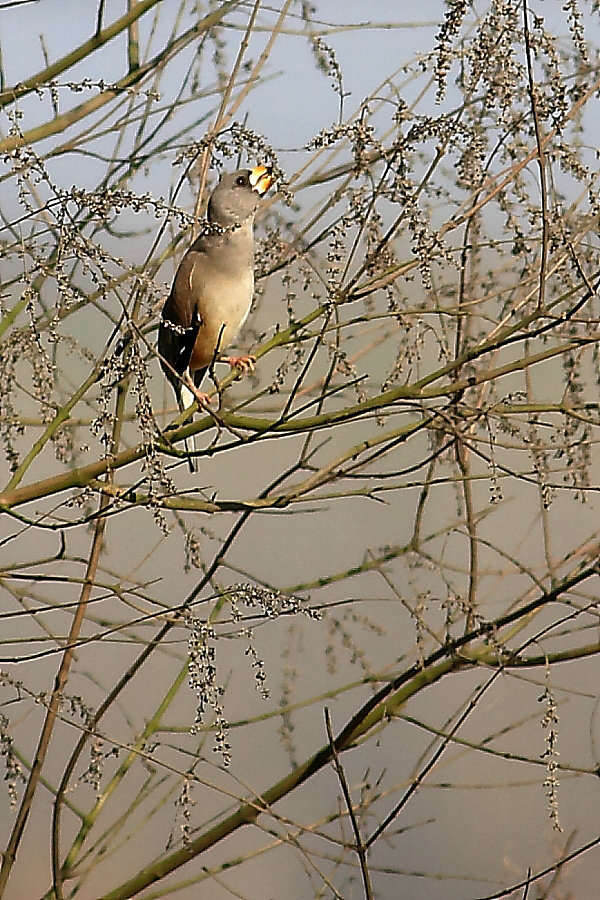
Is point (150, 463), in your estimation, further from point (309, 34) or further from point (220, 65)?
point (220, 65)

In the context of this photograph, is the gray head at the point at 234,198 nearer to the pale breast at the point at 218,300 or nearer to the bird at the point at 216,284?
the bird at the point at 216,284

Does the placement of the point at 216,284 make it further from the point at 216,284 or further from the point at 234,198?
the point at 234,198

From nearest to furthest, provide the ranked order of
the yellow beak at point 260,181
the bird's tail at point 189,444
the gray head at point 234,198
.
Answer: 1. the bird's tail at point 189,444
2. the yellow beak at point 260,181
3. the gray head at point 234,198

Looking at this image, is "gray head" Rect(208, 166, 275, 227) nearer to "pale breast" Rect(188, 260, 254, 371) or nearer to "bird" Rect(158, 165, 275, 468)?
"bird" Rect(158, 165, 275, 468)

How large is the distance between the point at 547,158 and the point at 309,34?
438mm

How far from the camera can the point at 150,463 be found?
109 cm

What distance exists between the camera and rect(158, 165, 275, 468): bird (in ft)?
7.64

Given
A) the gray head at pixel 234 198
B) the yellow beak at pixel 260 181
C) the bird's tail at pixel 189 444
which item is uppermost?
Answer: the gray head at pixel 234 198

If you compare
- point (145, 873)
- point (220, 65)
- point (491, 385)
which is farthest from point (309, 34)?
point (145, 873)

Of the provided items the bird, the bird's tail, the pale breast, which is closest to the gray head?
the bird

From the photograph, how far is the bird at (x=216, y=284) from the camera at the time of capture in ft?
7.64

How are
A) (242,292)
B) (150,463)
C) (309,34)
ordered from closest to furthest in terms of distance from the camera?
(150,463)
(309,34)
(242,292)

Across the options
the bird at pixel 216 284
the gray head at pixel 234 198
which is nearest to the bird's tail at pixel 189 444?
the bird at pixel 216 284

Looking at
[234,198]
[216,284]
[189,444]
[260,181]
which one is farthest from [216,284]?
[189,444]
